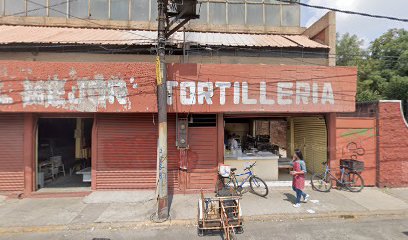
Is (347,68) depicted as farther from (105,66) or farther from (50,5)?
(50,5)

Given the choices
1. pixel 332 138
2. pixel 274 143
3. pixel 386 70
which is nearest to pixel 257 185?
pixel 332 138

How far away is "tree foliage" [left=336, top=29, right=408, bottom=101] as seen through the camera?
21078mm

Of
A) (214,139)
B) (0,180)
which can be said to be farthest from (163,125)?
(0,180)

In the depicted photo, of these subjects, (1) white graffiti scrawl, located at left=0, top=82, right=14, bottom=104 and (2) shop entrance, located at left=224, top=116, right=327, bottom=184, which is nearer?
(1) white graffiti scrawl, located at left=0, top=82, right=14, bottom=104

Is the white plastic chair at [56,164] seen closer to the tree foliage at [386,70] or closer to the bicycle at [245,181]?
the bicycle at [245,181]

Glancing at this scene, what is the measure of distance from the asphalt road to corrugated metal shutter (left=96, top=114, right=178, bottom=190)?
9.59 ft

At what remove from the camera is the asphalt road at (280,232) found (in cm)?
621

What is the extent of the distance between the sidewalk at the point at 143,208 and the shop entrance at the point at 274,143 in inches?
58.9

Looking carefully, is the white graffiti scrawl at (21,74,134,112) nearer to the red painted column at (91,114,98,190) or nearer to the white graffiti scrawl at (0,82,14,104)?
the white graffiti scrawl at (0,82,14,104)

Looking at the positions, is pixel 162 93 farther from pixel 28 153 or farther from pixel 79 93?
pixel 28 153

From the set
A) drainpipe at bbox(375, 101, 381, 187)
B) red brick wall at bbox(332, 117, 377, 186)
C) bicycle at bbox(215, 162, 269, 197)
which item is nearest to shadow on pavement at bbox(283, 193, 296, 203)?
bicycle at bbox(215, 162, 269, 197)

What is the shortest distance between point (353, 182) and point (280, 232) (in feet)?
17.4

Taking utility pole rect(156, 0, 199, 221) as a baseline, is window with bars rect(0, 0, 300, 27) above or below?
above

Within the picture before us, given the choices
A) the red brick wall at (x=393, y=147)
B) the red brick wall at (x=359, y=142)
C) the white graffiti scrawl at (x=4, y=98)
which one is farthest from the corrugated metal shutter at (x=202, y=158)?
the red brick wall at (x=393, y=147)
